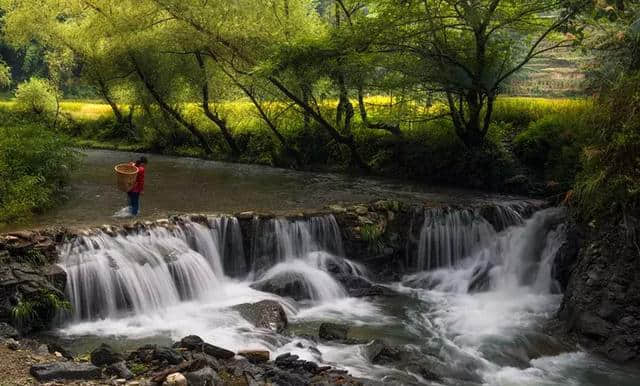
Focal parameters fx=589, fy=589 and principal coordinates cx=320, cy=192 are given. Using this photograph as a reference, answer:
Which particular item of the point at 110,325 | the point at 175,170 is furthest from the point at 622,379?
the point at 175,170

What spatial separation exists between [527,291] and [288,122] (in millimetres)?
14404

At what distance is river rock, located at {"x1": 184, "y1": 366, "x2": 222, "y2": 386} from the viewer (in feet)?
24.3

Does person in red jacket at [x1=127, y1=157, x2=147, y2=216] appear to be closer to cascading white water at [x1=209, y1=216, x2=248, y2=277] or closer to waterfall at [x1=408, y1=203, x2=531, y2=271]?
cascading white water at [x1=209, y1=216, x2=248, y2=277]

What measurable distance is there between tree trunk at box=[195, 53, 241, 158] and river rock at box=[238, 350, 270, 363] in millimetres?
18364

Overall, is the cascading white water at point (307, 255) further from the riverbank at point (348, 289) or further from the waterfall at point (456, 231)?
the waterfall at point (456, 231)

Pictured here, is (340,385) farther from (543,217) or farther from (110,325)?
(543,217)

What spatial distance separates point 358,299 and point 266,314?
9.26ft

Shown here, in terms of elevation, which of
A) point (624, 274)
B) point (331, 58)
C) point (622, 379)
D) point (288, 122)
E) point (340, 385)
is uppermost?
point (331, 58)

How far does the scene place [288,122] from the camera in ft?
83.8

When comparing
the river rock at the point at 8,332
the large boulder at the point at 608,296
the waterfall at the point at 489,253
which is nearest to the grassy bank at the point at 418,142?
the waterfall at the point at 489,253

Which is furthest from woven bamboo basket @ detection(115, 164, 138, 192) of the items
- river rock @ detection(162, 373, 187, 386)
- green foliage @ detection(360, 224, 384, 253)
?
river rock @ detection(162, 373, 187, 386)

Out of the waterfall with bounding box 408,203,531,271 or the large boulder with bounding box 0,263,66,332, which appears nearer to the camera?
the large boulder with bounding box 0,263,66,332

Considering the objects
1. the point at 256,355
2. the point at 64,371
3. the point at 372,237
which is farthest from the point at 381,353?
the point at 372,237

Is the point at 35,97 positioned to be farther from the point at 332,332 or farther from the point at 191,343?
the point at 191,343
